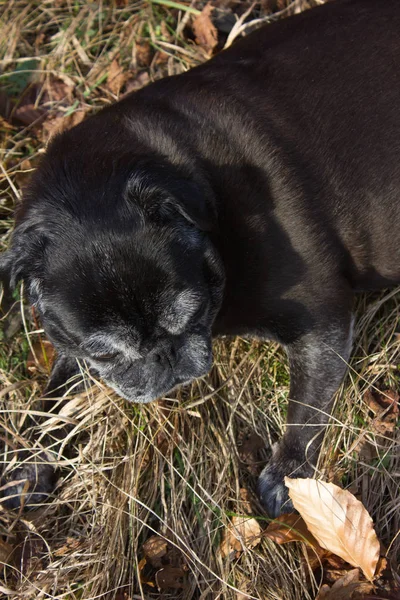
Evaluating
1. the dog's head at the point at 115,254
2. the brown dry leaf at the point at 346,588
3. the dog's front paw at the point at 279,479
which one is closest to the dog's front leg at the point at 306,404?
the dog's front paw at the point at 279,479

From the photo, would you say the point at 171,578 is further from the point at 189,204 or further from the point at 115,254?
the point at 189,204

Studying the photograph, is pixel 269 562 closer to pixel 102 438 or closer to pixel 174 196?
pixel 102 438

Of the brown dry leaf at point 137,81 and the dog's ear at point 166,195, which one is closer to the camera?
the dog's ear at point 166,195

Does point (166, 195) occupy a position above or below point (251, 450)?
above

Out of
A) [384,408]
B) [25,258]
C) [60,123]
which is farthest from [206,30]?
[384,408]

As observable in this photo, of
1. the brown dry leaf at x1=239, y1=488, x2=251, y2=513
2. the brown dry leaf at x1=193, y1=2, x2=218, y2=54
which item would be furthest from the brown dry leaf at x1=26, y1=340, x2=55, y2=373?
the brown dry leaf at x1=193, y1=2, x2=218, y2=54

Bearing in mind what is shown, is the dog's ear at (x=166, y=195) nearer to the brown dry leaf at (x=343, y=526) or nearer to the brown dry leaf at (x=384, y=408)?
the brown dry leaf at (x=343, y=526)
